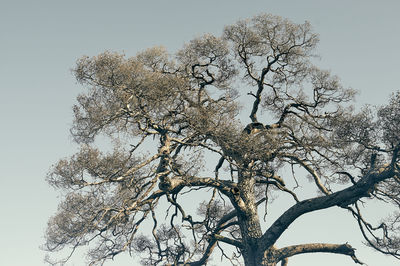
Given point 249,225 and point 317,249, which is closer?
point 249,225

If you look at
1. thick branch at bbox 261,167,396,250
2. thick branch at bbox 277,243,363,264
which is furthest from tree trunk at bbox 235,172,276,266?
thick branch at bbox 277,243,363,264

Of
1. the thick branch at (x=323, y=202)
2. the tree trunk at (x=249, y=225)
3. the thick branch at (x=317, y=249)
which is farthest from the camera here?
the thick branch at (x=317, y=249)

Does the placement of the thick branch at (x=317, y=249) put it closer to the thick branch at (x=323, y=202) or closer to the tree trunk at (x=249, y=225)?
the tree trunk at (x=249, y=225)

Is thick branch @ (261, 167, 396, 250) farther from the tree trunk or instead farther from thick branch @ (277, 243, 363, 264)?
thick branch @ (277, 243, 363, 264)

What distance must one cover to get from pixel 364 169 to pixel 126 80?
10.7 metres

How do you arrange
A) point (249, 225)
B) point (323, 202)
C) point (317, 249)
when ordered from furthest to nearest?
1. point (317, 249)
2. point (249, 225)
3. point (323, 202)

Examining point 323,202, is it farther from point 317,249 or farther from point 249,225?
point 249,225

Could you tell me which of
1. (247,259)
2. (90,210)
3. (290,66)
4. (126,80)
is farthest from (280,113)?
(90,210)

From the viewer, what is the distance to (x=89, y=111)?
16859 mm

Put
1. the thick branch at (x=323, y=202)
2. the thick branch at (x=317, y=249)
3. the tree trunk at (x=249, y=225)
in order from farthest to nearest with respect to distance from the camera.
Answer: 1. the thick branch at (x=317, y=249)
2. the tree trunk at (x=249, y=225)
3. the thick branch at (x=323, y=202)

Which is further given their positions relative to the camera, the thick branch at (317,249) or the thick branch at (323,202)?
the thick branch at (317,249)

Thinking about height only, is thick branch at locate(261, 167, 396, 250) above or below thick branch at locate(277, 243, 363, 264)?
above

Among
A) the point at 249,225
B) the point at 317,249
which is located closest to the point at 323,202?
the point at 317,249

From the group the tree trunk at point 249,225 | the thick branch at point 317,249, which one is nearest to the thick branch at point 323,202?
the tree trunk at point 249,225
